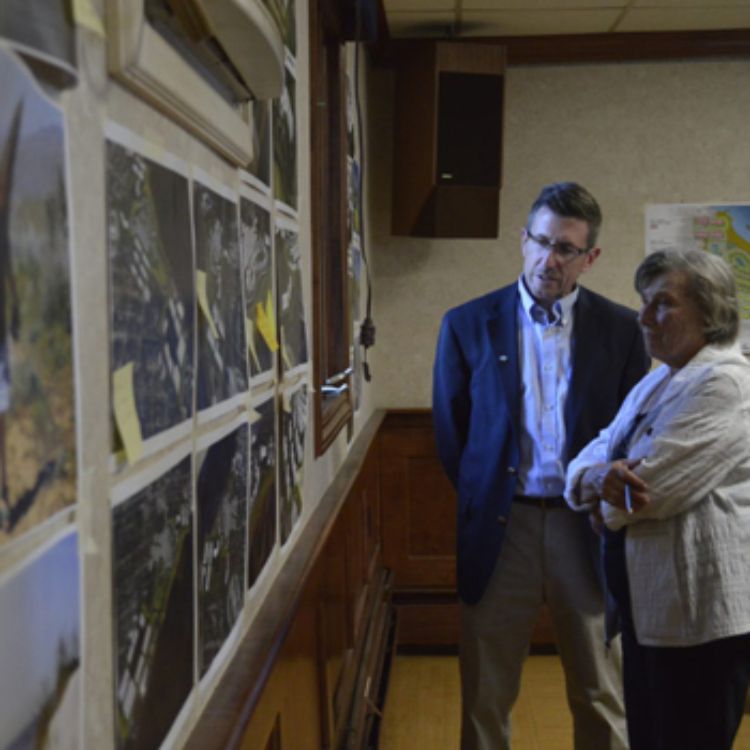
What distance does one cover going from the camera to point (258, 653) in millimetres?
1188

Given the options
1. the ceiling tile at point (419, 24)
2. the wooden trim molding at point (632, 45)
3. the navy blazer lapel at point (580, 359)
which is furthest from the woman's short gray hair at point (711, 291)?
the wooden trim molding at point (632, 45)

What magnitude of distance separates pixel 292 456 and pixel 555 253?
1.18 m

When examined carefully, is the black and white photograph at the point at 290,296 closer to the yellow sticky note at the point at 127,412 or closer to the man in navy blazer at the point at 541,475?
the yellow sticky note at the point at 127,412

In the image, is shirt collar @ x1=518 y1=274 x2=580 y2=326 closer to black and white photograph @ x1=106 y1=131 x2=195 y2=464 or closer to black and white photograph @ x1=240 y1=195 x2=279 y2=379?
black and white photograph @ x1=240 y1=195 x2=279 y2=379

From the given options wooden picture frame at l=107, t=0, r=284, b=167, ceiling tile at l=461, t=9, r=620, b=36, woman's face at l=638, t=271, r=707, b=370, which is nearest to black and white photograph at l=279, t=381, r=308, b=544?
wooden picture frame at l=107, t=0, r=284, b=167

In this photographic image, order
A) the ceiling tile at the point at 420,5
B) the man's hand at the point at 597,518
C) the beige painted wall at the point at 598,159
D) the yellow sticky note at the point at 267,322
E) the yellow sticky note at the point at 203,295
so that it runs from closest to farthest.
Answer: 1. the yellow sticky note at the point at 203,295
2. the yellow sticky note at the point at 267,322
3. the man's hand at the point at 597,518
4. the ceiling tile at the point at 420,5
5. the beige painted wall at the point at 598,159

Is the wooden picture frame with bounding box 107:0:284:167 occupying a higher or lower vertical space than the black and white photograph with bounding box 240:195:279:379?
higher

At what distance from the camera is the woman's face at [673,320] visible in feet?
7.04

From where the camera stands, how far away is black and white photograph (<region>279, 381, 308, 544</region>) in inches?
61.5

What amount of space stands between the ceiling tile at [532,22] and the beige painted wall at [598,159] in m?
0.25

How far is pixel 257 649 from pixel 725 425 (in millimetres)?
1249

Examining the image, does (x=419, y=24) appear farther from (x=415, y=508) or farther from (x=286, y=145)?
(x=286, y=145)

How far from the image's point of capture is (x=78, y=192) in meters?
0.63

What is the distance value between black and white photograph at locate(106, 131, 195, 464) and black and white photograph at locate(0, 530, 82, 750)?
0.13 metres
